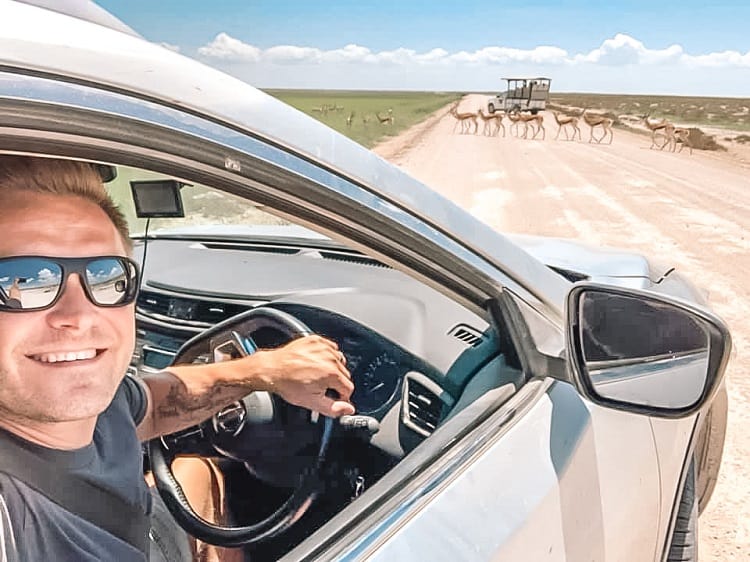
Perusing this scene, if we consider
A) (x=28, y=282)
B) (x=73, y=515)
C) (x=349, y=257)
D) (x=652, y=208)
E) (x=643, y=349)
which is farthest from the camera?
(x=652, y=208)

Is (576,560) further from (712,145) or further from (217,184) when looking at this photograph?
Result: (712,145)

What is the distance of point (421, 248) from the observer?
1337 mm

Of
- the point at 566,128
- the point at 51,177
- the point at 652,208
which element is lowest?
the point at 566,128

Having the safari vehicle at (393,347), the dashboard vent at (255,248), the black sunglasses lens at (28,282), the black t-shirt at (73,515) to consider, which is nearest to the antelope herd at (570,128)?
the dashboard vent at (255,248)

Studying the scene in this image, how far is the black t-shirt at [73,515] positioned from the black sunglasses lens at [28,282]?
8.9 inches

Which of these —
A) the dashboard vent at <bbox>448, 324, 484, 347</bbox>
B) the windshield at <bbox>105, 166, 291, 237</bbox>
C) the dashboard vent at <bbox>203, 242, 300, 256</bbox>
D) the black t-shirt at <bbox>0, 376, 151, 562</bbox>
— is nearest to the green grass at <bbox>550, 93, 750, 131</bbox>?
the dashboard vent at <bbox>203, 242, 300, 256</bbox>

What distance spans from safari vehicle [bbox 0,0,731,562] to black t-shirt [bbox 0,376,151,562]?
0.97 feet

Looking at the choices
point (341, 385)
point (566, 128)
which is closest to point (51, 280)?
point (341, 385)

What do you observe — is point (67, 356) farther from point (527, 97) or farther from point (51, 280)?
point (527, 97)

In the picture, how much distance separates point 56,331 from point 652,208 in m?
13.2

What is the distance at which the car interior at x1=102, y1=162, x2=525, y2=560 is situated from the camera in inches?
62.4

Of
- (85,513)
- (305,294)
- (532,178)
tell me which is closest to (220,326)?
(305,294)

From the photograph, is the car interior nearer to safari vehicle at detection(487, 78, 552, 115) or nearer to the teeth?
the teeth

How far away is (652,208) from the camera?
43.6ft
